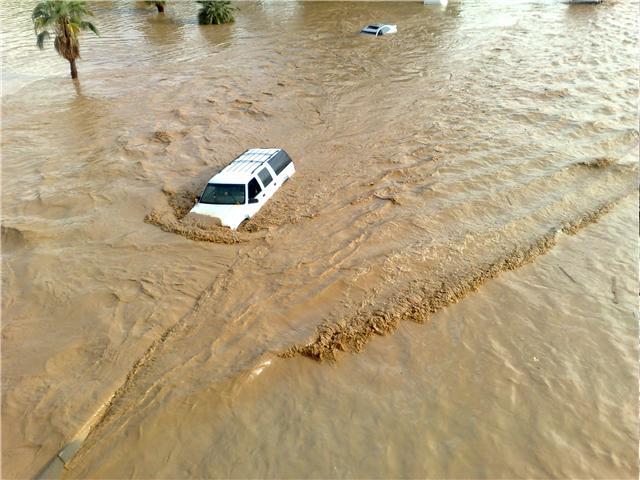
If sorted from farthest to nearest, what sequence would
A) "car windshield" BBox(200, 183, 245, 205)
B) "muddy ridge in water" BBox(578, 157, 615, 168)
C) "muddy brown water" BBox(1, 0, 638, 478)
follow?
"muddy ridge in water" BBox(578, 157, 615, 168)
"car windshield" BBox(200, 183, 245, 205)
"muddy brown water" BBox(1, 0, 638, 478)

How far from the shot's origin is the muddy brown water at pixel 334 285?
24.2ft

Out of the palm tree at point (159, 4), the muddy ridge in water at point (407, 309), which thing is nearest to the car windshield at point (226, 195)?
the muddy ridge in water at point (407, 309)

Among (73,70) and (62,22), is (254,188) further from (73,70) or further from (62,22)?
(73,70)

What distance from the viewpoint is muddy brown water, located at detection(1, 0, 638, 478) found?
7367 mm

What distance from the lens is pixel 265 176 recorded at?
12.5m

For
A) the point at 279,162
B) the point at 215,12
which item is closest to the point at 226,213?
the point at 279,162

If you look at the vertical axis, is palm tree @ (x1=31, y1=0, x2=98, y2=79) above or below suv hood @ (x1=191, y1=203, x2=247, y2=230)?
above

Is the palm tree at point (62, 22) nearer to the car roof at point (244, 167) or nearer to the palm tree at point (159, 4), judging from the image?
the car roof at point (244, 167)

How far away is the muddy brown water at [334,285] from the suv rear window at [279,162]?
68cm

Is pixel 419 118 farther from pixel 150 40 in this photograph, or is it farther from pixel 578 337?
pixel 150 40

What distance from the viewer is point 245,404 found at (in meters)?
7.81

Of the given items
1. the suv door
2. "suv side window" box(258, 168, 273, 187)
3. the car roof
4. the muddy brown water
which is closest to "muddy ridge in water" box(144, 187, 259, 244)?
the muddy brown water

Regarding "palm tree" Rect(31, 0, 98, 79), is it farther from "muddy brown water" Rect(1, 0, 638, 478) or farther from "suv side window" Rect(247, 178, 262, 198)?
"suv side window" Rect(247, 178, 262, 198)

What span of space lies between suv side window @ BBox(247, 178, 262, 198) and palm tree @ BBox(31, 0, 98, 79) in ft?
49.5
